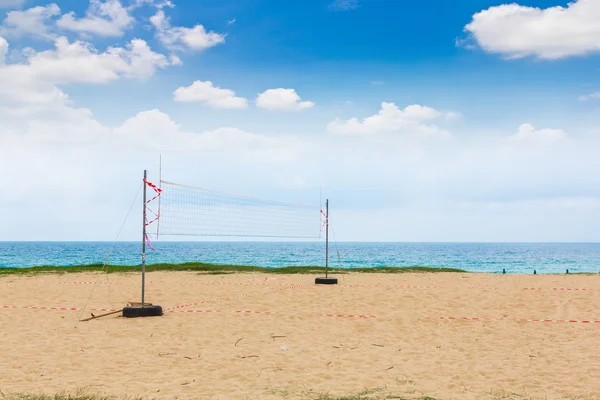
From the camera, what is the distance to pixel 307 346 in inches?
356

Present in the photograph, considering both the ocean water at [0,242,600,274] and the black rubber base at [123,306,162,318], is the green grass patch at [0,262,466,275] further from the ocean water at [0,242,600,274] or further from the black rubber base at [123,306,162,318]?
the black rubber base at [123,306,162,318]

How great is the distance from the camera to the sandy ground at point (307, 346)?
21.7 ft

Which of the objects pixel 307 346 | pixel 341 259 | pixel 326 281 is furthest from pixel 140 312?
pixel 341 259

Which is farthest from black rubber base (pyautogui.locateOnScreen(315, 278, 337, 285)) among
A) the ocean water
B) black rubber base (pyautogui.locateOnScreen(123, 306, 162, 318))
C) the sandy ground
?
black rubber base (pyautogui.locateOnScreen(123, 306, 162, 318))

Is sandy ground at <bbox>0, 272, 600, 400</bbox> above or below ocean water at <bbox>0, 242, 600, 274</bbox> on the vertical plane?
above

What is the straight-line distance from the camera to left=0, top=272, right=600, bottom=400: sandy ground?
21.7 feet

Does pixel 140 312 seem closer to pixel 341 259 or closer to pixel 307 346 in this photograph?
pixel 307 346

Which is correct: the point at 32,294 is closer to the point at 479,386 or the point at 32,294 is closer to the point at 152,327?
the point at 152,327

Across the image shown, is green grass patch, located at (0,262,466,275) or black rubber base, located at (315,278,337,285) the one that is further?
green grass patch, located at (0,262,466,275)

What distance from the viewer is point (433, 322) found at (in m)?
11.5

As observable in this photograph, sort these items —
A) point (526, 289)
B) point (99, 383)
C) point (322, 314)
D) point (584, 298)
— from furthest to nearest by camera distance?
point (526, 289) < point (584, 298) < point (322, 314) < point (99, 383)

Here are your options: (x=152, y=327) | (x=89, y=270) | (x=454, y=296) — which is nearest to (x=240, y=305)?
(x=152, y=327)

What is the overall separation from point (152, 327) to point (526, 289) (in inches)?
537

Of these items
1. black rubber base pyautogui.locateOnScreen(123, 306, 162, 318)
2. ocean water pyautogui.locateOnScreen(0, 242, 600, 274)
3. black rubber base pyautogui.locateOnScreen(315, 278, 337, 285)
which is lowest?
ocean water pyautogui.locateOnScreen(0, 242, 600, 274)
